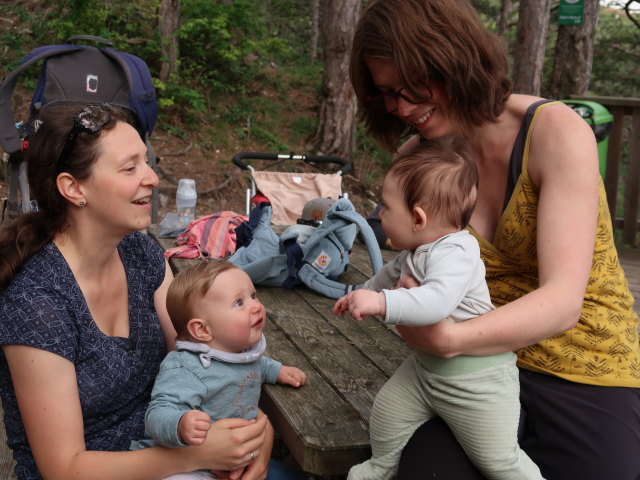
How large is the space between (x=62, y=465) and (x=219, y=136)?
359 inches

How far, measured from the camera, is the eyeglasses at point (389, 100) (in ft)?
6.91

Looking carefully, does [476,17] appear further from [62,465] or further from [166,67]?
[166,67]

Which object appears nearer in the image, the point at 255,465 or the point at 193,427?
the point at 193,427

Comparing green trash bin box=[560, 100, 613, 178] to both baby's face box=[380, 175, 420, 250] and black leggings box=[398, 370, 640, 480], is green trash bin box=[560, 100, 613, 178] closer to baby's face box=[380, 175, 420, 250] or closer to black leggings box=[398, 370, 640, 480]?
black leggings box=[398, 370, 640, 480]

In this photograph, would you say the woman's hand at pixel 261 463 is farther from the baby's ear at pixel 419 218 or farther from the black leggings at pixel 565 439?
the baby's ear at pixel 419 218

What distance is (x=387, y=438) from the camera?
1797 mm

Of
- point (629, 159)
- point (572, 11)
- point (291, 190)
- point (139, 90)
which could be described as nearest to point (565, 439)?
point (139, 90)

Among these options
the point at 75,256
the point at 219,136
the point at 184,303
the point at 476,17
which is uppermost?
the point at 476,17

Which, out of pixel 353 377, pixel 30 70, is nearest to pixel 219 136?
pixel 30 70

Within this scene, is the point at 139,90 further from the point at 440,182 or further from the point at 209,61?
the point at 209,61

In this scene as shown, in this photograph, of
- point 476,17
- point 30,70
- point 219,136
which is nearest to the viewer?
point 476,17

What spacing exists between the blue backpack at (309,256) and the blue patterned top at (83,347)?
1066mm

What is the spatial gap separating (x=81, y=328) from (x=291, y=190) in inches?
150

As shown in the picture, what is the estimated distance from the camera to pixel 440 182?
172 cm
